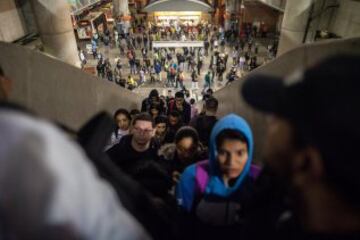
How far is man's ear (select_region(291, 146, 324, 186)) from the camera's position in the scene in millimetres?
721

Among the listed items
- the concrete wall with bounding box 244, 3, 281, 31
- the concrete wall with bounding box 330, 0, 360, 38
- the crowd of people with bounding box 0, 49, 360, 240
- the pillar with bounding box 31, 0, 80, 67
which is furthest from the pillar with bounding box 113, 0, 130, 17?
the crowd of people with bounding box 0, 49, 360, 240

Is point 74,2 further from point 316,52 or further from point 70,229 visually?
point 70,229

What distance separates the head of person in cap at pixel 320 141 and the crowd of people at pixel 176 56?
13.5 metres

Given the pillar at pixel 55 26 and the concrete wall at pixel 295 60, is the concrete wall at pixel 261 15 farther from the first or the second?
the concrete wall at pixel 295 60

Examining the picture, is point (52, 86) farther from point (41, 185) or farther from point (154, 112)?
point (41, 185)

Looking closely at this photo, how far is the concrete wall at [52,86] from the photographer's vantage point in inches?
169

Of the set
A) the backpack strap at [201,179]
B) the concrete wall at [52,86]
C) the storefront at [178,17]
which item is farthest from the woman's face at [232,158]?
the storefront at [178,17]

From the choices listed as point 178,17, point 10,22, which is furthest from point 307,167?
point 178,17

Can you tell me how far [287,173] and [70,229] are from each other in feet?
1.96

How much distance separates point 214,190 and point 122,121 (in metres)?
2.77

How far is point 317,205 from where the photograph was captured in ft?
2.48

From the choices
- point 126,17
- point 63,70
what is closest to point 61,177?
point 63,70

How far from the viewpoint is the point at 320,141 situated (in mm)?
694

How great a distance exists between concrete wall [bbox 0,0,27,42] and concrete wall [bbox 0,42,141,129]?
16.4 ft
